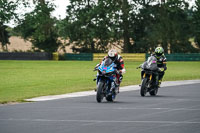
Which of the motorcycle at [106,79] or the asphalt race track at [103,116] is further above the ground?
the motorcycle at [106,79]

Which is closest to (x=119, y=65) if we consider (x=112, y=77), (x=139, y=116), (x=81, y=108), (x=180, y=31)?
(x=112, y=77)

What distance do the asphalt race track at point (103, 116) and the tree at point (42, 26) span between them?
196 ft

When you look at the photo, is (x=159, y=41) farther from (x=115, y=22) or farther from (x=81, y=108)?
(x=81, y=108)

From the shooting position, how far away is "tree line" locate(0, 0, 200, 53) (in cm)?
7831

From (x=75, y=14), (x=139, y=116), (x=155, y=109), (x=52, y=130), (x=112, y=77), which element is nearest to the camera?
(x=52, y=130)

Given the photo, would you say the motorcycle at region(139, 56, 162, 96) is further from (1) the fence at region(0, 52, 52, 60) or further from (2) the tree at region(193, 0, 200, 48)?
(2) the tree at region(193, 0, 200, 48)

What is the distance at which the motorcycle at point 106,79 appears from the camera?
17375mm

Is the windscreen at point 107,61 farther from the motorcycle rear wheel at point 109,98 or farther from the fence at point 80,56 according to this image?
the fence at point 80,56

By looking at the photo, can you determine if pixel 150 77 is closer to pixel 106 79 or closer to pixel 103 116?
pixel 106 79

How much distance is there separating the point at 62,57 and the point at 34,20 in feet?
21.6

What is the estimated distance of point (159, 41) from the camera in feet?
271

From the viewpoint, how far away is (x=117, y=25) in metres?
79.2

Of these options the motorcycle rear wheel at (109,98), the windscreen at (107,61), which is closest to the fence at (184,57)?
the motorcycle rear wheel at (109,98)

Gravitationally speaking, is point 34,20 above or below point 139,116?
above
